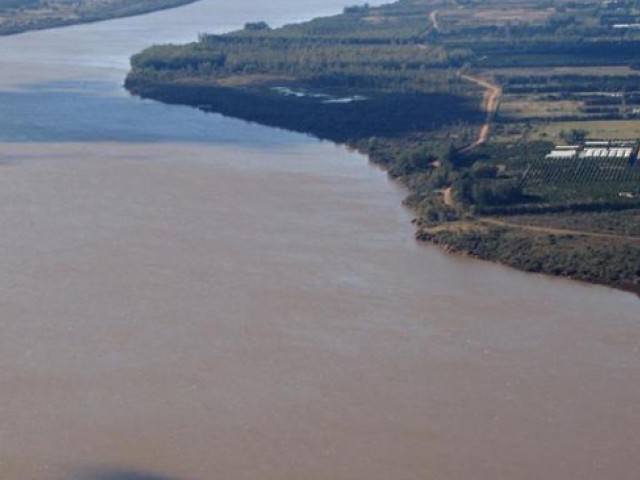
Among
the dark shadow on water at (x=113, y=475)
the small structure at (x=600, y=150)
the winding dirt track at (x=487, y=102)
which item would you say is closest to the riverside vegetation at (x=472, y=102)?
the winding dirt track at (x=487, y=102)

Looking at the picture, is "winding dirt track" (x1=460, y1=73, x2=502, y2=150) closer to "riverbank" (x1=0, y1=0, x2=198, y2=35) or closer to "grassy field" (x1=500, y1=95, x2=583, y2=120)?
"grassy field" (x1=500, y1=95, x2=583, y2=120)

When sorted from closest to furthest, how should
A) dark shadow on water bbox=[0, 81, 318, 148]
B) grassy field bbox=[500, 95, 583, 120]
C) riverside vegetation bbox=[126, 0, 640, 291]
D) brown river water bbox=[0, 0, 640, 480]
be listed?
1. brown river water bbox=[0, 0, 640, 480]
2. riverside vegetation bbox=[126, 0, 640, 291]
3. dark shadow on water bbox=[0, 81, 318, 148]
4. grassy field bbox=[500, 95, 583, 120]

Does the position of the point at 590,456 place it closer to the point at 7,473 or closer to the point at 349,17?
the point at 7,473

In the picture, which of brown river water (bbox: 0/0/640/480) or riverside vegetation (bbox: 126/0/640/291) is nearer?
brown river water (bbox: 0/0/640/480)

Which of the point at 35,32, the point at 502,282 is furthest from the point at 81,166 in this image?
the point at 35,32

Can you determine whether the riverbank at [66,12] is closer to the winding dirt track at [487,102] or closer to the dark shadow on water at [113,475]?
the winding dirt track at [487,102]

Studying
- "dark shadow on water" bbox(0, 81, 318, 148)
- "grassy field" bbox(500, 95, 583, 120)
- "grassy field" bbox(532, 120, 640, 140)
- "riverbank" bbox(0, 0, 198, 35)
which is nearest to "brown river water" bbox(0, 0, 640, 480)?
"dark shadow on water" bbox(0, 81, 318, 148)

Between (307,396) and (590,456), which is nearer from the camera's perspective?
(590,456)

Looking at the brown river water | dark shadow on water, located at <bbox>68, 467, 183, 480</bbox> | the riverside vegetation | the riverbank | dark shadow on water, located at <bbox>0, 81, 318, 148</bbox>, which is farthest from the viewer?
the riverbank
